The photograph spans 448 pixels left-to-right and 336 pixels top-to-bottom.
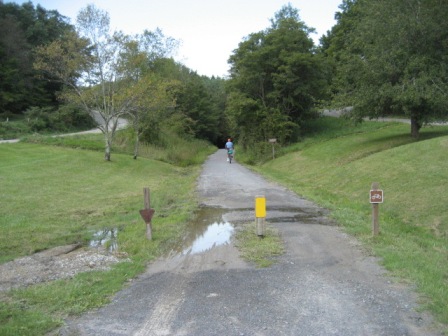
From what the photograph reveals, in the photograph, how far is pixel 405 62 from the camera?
70.4 feet

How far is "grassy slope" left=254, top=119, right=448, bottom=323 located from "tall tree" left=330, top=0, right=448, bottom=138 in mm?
2288

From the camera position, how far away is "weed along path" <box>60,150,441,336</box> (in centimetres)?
462

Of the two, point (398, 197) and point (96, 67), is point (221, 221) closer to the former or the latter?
point (398, 197)

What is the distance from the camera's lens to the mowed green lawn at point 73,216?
547cm

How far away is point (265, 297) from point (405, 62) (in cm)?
1963

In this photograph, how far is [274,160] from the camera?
30.2 metres

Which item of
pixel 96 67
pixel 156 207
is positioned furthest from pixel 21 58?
pixel 156 207

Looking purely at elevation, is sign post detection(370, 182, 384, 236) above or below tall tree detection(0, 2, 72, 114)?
below

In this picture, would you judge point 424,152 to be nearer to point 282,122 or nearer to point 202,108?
point 282,122

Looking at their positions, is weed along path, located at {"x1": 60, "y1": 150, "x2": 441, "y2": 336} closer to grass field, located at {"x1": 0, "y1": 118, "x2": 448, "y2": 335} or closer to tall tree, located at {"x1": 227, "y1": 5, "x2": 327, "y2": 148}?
grass field, located at {"x1": 0, "y1": 118, "x2": 448, "y2": 335}

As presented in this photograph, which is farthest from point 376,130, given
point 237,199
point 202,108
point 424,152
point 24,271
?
point 202,108

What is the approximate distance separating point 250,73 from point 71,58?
14.1 metres

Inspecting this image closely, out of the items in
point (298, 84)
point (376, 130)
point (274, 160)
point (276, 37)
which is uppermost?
point (276, 37)

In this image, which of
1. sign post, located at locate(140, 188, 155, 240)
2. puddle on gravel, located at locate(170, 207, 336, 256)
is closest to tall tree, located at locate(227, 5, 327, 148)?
puddle on gravel, located at locate(170, 207, 336, 256)
